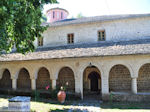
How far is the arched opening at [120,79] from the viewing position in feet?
40.4

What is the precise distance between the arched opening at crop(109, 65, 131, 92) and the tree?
25.4 ft

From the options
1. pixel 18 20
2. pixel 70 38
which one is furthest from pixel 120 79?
pixel 18 20

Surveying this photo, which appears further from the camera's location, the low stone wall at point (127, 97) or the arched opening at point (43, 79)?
the arched opening at point (43, 79)

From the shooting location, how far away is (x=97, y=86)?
14.3m

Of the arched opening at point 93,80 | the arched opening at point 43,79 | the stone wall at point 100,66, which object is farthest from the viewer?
the arched opening at point 43,79

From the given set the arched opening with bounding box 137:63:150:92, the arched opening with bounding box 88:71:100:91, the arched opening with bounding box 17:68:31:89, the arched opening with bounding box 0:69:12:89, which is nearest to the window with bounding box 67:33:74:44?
the arched opening with bounding box 88:71:100:91

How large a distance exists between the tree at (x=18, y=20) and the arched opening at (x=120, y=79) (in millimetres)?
7729

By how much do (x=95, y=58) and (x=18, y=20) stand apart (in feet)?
21.3

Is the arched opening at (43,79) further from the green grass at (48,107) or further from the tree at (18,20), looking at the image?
the tree at (18,20)

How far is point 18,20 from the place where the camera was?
669 cm

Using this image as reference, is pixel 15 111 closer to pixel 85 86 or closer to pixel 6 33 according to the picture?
pixel 6 33

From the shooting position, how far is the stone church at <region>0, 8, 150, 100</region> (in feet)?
35.2

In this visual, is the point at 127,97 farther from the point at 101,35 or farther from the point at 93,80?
the point at 101,35

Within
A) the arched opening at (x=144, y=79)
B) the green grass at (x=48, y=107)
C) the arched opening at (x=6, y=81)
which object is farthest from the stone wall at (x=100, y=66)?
the arched opening at (x=6, y=81)
